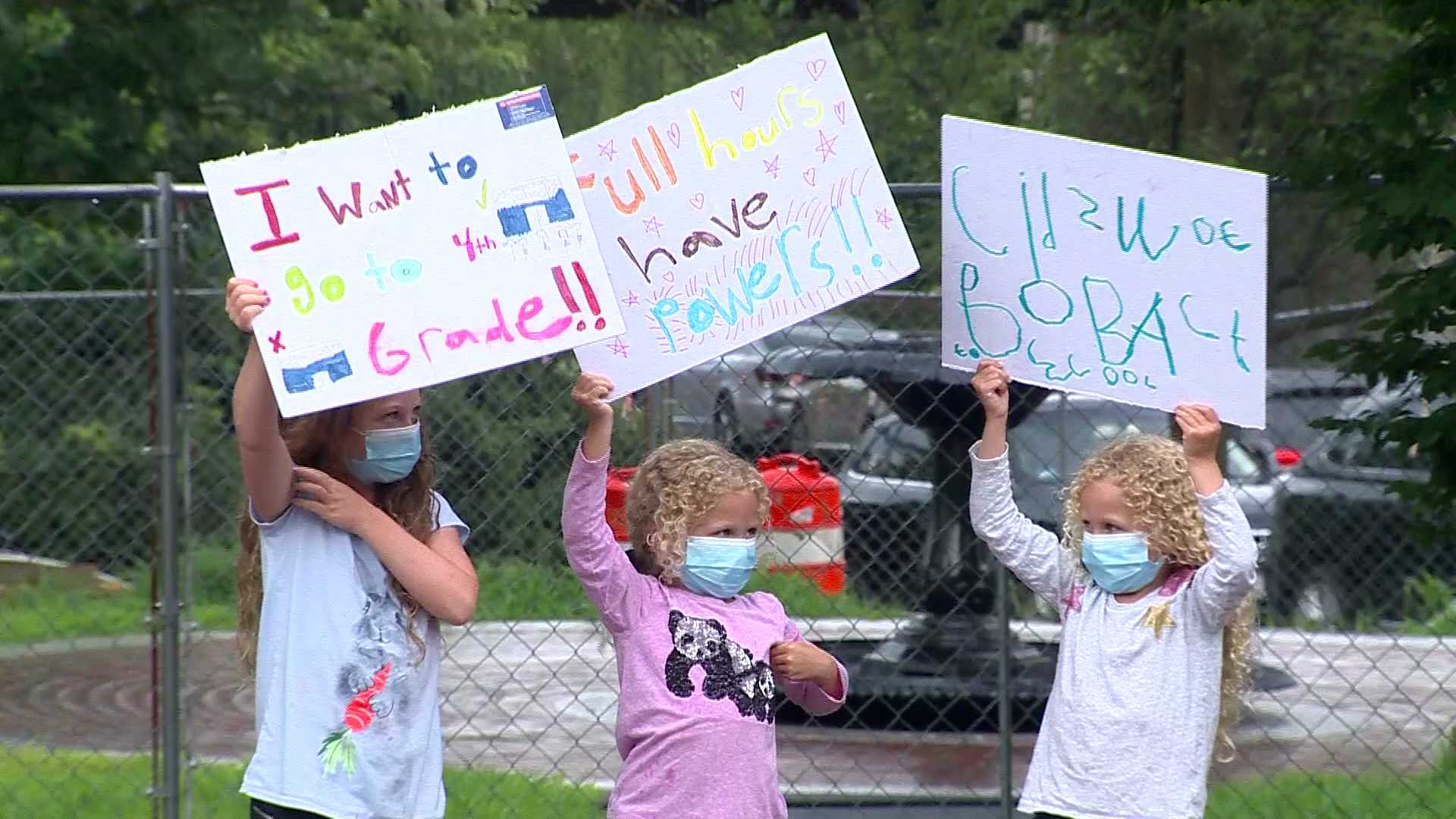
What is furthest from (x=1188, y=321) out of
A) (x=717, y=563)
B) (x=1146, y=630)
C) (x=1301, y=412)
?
(x=1301, y=412)

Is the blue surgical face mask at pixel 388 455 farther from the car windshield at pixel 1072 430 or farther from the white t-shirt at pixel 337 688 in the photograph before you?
the car windshield at pixel 1072 430

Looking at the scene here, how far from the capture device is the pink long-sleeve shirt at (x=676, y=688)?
3.45 metres

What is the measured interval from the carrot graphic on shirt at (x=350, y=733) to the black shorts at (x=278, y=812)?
0.27ft

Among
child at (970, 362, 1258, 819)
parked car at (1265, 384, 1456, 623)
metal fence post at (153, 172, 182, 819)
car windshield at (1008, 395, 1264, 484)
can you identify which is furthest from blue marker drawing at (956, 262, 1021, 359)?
parked car at (1265, 384, 1456, 623)

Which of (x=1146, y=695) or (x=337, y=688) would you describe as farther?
(x=1146, y=695)

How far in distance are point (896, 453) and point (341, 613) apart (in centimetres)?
248

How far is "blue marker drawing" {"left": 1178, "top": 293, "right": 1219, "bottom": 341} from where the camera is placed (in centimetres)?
374

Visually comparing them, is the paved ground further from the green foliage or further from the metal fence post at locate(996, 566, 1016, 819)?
the green foliage

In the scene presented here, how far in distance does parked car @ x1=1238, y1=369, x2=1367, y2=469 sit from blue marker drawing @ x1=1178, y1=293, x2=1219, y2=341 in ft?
1.76

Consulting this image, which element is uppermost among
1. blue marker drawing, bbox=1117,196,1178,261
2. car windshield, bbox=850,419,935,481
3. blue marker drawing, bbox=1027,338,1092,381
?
blue marker drawing, bbox=1117,196,1178,261

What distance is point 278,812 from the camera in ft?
10.7

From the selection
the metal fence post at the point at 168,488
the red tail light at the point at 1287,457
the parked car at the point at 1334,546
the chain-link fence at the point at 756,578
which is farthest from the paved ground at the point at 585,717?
the metal fence post at the point at 168,488

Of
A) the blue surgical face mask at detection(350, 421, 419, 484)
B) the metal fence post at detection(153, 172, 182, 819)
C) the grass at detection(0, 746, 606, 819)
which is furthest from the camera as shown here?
the grass at detection(0, 746, 606, 819)

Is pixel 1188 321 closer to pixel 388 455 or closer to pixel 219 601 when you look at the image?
pixel 388 455
